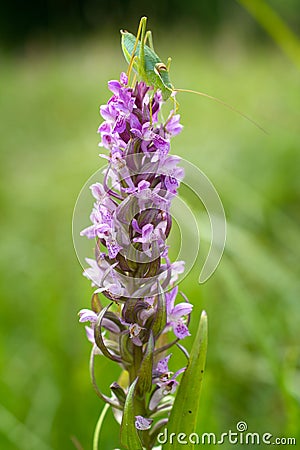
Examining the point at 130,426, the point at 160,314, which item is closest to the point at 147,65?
the point at 160,314

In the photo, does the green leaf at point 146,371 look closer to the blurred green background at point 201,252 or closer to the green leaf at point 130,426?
the green leaf at point 130,426

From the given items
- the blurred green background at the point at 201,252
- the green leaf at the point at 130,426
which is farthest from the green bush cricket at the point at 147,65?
the blurred green background at the point at 201,252

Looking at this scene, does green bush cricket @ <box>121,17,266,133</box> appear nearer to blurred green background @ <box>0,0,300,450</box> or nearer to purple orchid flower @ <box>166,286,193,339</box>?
purple orchid flower @ <box>166,286,193,339</box>

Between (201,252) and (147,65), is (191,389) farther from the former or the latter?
(201,252)

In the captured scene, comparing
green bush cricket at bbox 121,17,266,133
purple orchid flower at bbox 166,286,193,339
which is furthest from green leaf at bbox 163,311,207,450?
green bush cricket at bbox 121,17,266,133

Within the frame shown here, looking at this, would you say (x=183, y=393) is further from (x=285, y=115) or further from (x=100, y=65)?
(x=100, y=65)

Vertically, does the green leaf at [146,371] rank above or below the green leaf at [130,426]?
above

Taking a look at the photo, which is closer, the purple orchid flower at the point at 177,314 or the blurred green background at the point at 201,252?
the purple orchid flower at the point at 177,314
